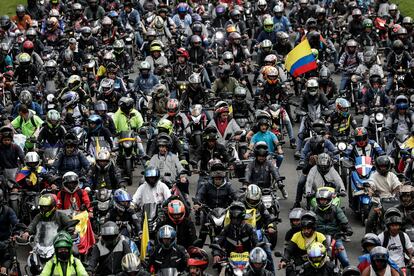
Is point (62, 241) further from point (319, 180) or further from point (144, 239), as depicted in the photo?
point (319, 180)

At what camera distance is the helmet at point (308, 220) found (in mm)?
29922

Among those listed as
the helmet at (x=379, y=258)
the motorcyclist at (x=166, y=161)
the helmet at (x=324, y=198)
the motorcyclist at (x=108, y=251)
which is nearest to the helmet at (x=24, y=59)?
the motorcyclist at (x=166, y=161)

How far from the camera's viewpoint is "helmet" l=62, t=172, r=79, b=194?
1315 inches

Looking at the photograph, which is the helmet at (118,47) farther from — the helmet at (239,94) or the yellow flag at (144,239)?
the yellow flag at (144,239)

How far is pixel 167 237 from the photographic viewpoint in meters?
29.7

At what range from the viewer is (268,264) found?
97.0 ft

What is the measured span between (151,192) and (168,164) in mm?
2432

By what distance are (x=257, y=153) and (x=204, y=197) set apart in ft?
6.80

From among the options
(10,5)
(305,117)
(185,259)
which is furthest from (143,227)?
(10,5)

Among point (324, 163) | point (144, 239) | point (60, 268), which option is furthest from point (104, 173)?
point (60, 268)

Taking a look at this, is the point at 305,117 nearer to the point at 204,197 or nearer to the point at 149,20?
the point at 204,197

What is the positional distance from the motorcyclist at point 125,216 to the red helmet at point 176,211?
91 centimetres

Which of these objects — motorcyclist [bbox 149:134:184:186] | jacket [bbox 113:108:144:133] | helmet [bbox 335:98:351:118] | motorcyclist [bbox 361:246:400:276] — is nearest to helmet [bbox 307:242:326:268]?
motorcyclist [bbox 361:246:400:276]

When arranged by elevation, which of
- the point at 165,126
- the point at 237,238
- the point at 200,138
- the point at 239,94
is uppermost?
the point at 239,94
